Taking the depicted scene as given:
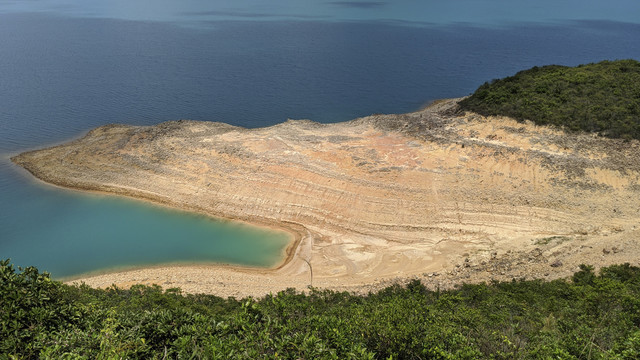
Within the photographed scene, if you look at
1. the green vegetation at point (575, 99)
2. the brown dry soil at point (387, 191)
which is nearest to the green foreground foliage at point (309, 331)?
the brown dry soil at point (387, 191)

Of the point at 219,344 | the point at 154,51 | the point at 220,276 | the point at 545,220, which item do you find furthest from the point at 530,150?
the point at 154,51

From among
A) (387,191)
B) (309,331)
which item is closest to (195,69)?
(387,191)

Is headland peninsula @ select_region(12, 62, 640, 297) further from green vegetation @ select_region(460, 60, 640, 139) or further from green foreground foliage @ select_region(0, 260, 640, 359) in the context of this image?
green foreground foliage @ select_region(0, 260, 640, 359)

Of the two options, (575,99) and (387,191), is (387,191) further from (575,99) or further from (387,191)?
(575,99)

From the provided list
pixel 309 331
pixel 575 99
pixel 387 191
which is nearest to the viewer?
pixel 309 331

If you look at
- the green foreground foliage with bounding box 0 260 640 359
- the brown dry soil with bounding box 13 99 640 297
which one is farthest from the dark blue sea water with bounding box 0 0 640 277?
the green foreground foliage with bounding box 0 260 640 359
